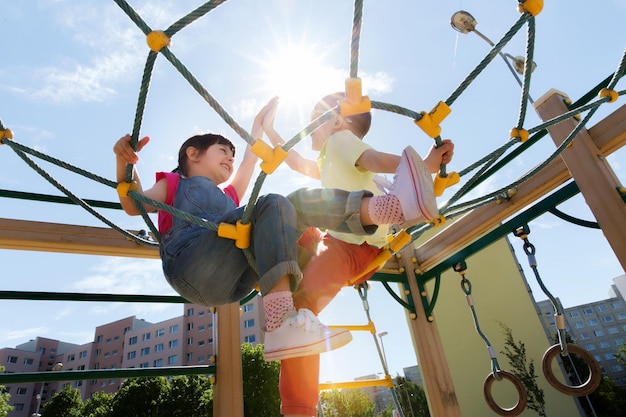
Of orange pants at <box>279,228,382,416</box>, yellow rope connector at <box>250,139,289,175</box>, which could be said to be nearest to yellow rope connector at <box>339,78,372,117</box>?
yellow rope connector at <box>250,139,289,175</box>

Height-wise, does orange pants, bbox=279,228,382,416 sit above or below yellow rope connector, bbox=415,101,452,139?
below

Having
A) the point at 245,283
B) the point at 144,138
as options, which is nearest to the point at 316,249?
the point at 245,283

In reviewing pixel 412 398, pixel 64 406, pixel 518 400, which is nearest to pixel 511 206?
pixel 518 400

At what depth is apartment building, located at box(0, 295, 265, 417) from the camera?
35.4 meters

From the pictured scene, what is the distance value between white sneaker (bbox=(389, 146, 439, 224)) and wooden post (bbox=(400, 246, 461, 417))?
189 centimetres

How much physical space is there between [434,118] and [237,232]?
0.70 m

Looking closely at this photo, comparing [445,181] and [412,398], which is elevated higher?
[445,181]

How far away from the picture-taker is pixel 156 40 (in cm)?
100

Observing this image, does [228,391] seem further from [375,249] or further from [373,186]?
[373,186]

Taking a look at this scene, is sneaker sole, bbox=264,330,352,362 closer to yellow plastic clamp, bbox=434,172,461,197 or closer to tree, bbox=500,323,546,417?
yellow plastic clamp, bbox=434,172,461,197

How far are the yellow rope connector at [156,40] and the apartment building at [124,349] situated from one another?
108ft

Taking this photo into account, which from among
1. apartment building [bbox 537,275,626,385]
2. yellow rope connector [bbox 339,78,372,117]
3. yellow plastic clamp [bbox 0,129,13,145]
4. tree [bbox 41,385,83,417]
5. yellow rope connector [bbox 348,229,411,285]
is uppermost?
apartment building [bbox 537,275,626,385]

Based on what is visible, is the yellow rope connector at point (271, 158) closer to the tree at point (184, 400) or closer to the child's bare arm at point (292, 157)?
the child's bare arm at point (292, 157)

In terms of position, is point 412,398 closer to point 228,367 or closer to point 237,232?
point 228,367
